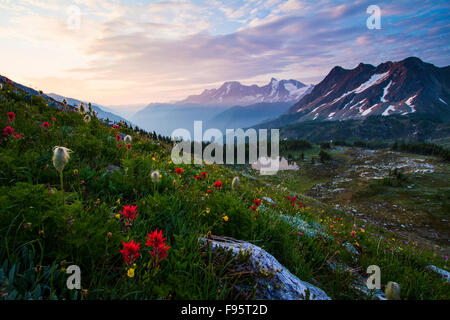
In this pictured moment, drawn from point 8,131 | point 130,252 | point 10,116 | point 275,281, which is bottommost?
point 275,281

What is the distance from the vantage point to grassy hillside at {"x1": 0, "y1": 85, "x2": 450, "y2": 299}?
191 cm

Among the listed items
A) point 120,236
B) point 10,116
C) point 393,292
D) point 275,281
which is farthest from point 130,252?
point 10,116

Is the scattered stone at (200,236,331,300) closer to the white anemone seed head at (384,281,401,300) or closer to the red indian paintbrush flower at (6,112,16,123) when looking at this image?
the white anemone seed head at (384,281,401,300)

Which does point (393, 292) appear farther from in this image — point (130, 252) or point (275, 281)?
point (130, 252)

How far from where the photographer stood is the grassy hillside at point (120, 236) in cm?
191

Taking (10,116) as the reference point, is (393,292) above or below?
below

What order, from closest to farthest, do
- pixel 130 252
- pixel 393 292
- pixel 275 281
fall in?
pixel 130 252, pixel 393 292, pixel 275 281

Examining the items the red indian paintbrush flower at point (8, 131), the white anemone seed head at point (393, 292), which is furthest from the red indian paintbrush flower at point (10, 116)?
the white anemone seed head at point (393, 292)

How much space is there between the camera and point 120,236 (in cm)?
225

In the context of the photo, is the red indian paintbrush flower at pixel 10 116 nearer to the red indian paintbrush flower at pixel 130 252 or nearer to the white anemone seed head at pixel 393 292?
the red indian paintbrush flower at pixel 130 252

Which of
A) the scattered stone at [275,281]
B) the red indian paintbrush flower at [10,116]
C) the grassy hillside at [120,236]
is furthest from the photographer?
the red indian paintbrush flower at [10,116]
